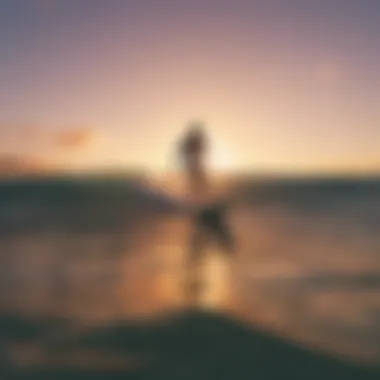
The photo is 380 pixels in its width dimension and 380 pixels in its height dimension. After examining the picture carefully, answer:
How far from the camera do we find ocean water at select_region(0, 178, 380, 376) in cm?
404


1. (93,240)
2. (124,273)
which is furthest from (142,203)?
(124,273)

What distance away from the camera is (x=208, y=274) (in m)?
4.64

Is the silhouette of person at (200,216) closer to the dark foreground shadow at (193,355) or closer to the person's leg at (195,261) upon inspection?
the person's leg at (195,261)

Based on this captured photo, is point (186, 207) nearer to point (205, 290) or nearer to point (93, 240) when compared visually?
point (205, 290)

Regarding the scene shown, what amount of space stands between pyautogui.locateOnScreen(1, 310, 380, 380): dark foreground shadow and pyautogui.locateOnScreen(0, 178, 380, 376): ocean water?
18 cm

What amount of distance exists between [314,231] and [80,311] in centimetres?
428

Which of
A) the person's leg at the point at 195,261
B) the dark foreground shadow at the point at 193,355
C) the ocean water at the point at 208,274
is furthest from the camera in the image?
the person's leg at the point at 195,261

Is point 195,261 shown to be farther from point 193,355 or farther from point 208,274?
point 193,355

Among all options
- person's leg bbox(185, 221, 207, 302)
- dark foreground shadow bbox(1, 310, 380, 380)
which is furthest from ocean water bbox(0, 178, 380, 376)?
dark foreground shadow bbox(1, 310, 380, 380)

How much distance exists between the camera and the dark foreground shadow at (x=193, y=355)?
3215 millimetres

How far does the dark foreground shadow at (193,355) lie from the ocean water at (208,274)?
180mm

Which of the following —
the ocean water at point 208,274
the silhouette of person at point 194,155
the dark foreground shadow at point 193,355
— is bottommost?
the dark foreground shadow at point 193,355

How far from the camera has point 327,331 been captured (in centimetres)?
→ 383

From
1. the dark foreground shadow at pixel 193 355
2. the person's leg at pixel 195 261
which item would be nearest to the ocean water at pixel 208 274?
the person's leg at pixel 195 261
